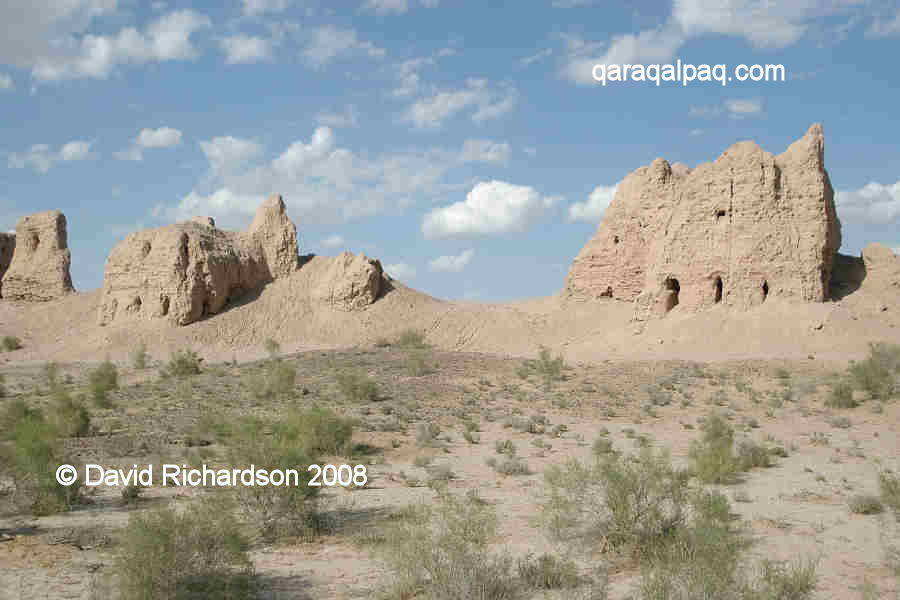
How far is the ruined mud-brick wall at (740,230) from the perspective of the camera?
1107 inches

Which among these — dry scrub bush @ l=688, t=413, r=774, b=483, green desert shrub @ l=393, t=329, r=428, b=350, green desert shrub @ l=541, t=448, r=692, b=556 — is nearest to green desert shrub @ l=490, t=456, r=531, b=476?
dry scrub bush @ l=688, t=413, r=774, b=483

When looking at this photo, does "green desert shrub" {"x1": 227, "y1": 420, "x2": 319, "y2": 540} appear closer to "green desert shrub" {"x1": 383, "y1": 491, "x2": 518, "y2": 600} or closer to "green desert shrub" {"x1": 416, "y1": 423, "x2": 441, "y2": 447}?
"green desert shrub" {"x1": 383, "y1": 491, "x2": 518, "y2": 600}

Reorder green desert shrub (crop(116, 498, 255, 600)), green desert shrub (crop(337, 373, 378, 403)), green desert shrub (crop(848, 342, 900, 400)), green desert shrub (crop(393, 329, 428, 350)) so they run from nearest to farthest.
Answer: green desert shrub (crop(116, 498, 255, 600)), green desert shrub (crop(848, 342, 900, 400)), green desert shrub (crop(337, 373, 378, 403)), green desert shrub (crop(393, 329, 428, 350))

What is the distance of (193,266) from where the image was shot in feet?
122

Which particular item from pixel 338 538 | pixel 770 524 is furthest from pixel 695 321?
pixel 338 538

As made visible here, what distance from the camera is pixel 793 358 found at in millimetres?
25297

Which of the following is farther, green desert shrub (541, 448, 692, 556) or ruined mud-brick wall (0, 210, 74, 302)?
ruined mud-brick wall (0, 210, 74, 302)

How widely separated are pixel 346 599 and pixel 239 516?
2.71 metres

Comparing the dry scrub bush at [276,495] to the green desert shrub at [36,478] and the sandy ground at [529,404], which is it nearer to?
the sandy ground at [529,404]

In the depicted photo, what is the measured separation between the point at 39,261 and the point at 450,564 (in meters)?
45.6

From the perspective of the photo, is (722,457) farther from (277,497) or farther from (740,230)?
(740,230)

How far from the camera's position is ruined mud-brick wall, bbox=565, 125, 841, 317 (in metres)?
28.1

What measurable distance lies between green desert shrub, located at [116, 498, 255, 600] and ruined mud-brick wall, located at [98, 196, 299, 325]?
105 feet

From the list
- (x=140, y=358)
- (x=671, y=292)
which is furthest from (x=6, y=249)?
(x=671, y=292)
